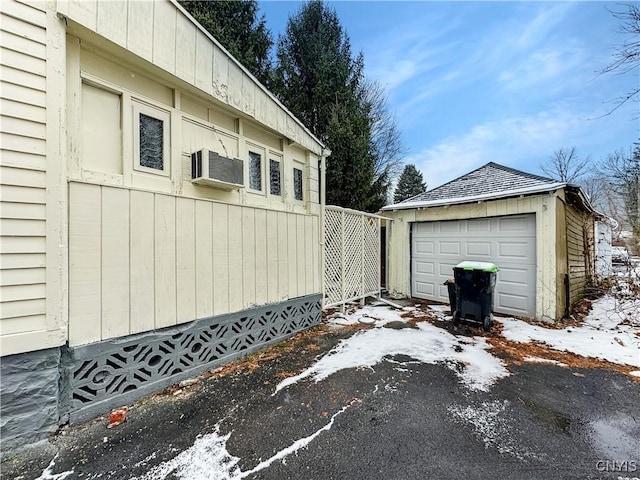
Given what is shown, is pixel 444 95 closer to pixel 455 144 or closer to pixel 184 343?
pixel 455 144

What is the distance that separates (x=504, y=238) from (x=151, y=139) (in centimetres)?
633

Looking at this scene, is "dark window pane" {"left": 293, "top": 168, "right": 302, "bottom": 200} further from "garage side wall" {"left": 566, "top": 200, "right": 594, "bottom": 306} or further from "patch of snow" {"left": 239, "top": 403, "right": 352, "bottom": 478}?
"garage side wall" {"left": 566, "top": 200, "right": 594, "bottom": 306}

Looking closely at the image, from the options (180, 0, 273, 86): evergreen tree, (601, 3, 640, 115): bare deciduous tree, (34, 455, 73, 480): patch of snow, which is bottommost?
(34, 455, 73, 480): patch of snow

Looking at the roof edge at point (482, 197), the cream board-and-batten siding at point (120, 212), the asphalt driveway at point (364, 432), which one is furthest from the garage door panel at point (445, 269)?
the cream board-and-batten siding at point (120, 212)

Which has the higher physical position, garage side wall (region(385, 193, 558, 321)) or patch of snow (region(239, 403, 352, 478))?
garage side wall (region(385, 193, 558, 321))

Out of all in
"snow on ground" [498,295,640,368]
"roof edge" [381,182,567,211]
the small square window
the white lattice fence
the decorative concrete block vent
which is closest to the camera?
the decorative concrete block vent

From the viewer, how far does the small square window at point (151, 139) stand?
2723 mm

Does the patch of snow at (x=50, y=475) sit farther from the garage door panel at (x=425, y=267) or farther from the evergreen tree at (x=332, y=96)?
the evergreen tree at (x=332, y=96)

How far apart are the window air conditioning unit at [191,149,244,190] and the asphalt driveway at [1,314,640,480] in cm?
217

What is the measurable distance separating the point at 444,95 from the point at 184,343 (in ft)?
35.6

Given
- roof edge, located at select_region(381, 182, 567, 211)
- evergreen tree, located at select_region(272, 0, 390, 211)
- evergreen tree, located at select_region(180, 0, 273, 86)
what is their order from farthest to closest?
evergreen tree, located at select_region(272, 0, 390, 211) < evergreen tree, located at select_region(180, 0, 273, 86) < roof edge, located at select_region(381, 182, 567, 211)

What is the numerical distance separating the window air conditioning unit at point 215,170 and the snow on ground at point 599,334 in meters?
4.69

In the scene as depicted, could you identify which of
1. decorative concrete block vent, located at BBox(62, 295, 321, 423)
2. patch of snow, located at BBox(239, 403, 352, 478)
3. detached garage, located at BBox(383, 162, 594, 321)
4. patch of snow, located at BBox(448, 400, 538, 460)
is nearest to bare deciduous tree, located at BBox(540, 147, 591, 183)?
detached garage, located at BBox(383, 162, 594, 321)

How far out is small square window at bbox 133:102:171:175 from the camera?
272 centimetres
